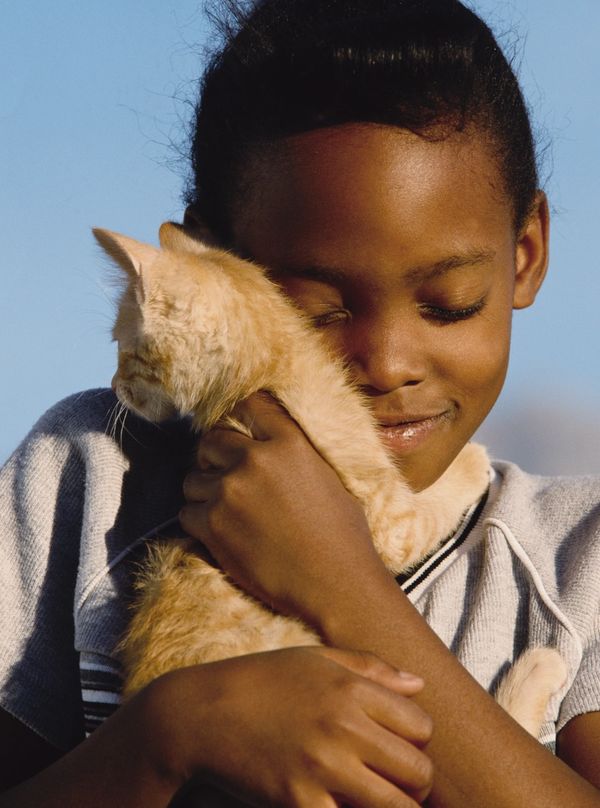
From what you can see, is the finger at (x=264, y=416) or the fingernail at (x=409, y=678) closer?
the fingernail at (x=409, y=678)

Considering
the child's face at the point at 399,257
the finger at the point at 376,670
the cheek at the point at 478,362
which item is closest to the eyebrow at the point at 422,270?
the child's face at the point at 399,257

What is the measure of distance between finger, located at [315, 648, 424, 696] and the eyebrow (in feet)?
1.88

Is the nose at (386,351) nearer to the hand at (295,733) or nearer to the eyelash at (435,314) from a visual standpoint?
the eyelash at (435,314)

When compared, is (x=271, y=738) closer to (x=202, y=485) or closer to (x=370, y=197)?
(x=202, y=485)

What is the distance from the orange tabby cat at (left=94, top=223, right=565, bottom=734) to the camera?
1.42 meters

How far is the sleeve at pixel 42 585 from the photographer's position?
1.49 m

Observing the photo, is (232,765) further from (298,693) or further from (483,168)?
(483,168)

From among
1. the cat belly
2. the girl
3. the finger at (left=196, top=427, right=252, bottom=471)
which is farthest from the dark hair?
the cat belly

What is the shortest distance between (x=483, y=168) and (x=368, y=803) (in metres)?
0.98

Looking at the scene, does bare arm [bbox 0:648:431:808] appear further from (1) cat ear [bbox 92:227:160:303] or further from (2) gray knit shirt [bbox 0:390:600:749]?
(1) cat ear [bbox 92:227:160:303]

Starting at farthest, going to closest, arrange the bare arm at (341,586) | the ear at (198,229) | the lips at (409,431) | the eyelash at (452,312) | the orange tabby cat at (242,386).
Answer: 1. the ear at (198,229)
2. the lips at (409,431)
3. the eyelash at (452,312)
4. the orange tabby cat at (242,386)
5. the bare arm at (341,586)

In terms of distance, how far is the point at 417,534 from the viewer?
1577 millimetres

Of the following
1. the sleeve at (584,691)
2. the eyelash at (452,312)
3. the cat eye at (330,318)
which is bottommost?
the sleeve at (584,691)

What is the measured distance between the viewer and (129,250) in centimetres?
158
